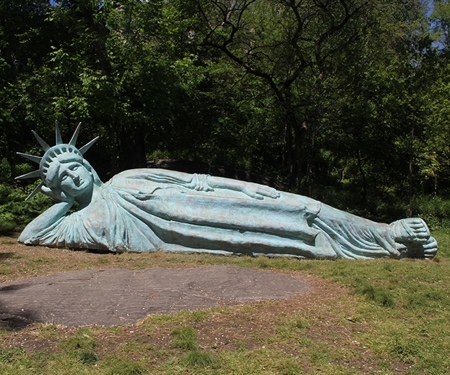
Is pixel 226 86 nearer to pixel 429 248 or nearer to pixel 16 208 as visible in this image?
pixel 16 208

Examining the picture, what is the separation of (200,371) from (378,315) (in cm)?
203

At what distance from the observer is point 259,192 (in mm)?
7953

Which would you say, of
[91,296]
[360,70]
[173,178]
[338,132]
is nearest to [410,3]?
[360,70]

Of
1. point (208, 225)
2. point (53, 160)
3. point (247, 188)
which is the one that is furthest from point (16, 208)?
point (247, 188)

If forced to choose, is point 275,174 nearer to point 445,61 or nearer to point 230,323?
point 445,61

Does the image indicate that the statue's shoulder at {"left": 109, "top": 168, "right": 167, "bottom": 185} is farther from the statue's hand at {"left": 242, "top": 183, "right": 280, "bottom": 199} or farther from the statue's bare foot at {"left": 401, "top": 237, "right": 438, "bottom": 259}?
the statue's bare foot at {"left": 401, "top": 237, "right": 438, "bottom": 259}

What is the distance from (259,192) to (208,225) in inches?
38.2

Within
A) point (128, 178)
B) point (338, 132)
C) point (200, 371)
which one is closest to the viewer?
point (200, 371)

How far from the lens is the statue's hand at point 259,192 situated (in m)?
7.89

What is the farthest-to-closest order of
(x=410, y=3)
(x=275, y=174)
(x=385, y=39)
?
(x=275, y=174), (x=410, y=3), (x=385, y=39)

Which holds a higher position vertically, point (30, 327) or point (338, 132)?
point (338, 132)

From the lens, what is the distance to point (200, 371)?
370 cm

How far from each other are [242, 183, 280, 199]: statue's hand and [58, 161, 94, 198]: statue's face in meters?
2.50

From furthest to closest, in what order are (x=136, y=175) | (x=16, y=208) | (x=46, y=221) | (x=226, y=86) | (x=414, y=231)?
1. (x=226, y=86)
2. (x=16, y=208)
3. (x=136, y=175)
4. (x=46, y=221)
5. (x=414, y=231)
